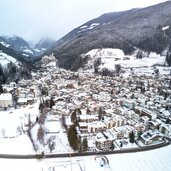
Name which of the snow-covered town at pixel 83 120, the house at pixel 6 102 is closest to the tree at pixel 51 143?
the snow-covered town at pixel 83 120

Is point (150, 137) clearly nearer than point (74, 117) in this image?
Yes

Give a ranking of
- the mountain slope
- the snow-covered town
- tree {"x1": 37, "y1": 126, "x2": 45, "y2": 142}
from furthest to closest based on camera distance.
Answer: the mountain slope
tree {"x1": 37, "y1": 126, "x2": 45, "y2": 142}
the snow-covered town

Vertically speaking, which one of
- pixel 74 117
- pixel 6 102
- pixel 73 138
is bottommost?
pixel 73 138

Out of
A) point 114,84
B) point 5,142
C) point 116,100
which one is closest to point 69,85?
point 114,84

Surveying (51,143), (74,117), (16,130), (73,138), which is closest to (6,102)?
(16,130)

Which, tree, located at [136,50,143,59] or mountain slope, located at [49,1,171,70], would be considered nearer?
tree, located at [136,50,143,59]

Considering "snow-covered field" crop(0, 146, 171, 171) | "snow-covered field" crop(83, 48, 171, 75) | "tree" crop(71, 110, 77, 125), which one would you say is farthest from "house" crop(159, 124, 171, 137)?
"snow-covered field" crop(83, 48, 171, 75)

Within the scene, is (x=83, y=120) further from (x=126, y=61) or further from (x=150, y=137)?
(x=126, y=61)

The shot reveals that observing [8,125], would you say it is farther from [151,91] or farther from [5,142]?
[151,91]

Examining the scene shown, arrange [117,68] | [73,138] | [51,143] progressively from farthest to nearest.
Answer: [117,68] → [73,138] → [51,143]

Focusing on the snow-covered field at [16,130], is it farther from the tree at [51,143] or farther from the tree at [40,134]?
the tree at [51,143]

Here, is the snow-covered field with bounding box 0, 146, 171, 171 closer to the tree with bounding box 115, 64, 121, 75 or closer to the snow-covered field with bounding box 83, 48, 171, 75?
the snow-covered field with bounding box 83, 48, 171, 75
